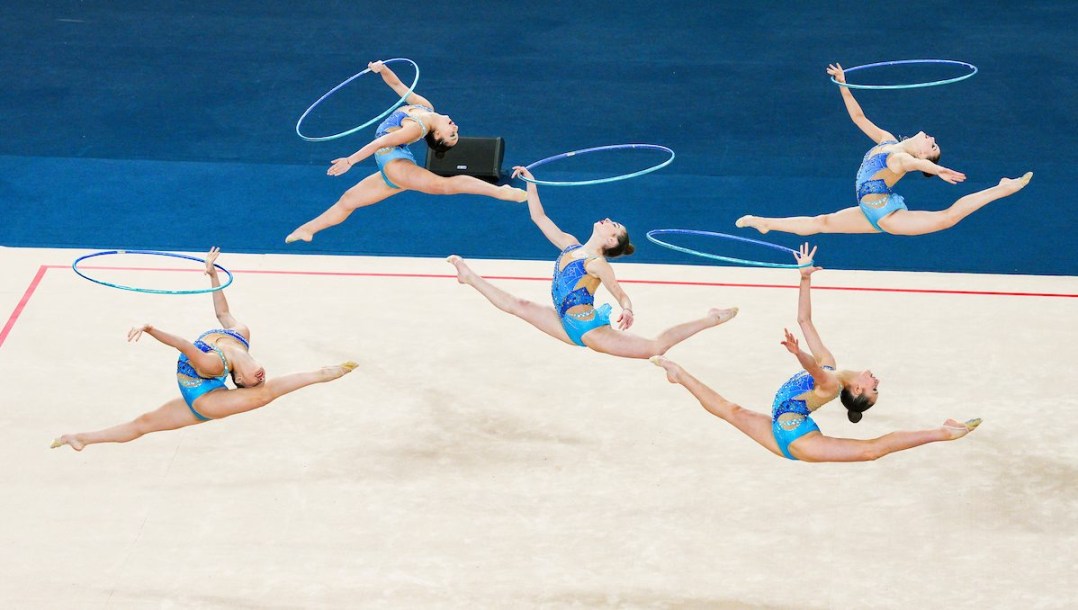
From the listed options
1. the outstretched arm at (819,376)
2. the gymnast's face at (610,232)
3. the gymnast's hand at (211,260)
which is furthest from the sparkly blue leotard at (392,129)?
the outstretched arm at (819,376)

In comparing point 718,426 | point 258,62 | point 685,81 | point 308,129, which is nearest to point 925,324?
point 718,426

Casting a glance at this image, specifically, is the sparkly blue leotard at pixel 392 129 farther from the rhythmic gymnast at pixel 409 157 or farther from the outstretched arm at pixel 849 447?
the outstretched arm at pixel 849 447

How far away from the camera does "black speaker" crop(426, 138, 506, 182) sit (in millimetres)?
11117

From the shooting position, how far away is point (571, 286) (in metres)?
8.52

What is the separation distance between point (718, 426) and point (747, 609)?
6.47ft

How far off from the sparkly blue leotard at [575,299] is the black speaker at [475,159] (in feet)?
8.68

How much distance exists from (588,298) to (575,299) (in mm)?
84

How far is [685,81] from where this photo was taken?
1470 centimetres

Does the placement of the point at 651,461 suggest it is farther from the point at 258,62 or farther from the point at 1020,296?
the point at 258,62

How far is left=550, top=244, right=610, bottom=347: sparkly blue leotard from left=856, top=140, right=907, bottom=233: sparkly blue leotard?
1.70 meters

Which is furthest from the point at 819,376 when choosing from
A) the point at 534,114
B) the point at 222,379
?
the point at 534,114

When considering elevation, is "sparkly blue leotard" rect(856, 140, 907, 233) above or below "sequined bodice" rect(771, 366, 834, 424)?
above

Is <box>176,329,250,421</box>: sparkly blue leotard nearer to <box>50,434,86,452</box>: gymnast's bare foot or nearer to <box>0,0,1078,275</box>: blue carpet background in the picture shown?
<box>50,434,86,452</box>: gymnast's bare foot

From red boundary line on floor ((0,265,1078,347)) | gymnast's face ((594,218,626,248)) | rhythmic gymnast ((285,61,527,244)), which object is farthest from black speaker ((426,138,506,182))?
gymnast's face ((594,218,626,248))
